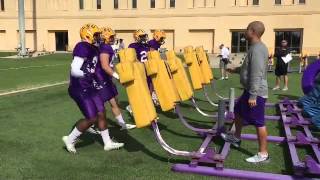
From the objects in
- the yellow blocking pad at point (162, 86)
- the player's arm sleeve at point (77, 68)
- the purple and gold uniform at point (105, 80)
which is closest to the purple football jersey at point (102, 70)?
the purple and gold uniform at point (105, 80)

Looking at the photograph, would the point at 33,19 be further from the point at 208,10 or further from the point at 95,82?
the point at 95,82

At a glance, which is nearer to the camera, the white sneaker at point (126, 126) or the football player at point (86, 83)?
the football player at point (86, 83)

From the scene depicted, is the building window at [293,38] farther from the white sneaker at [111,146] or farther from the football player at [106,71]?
the white sneaker at [111,146]

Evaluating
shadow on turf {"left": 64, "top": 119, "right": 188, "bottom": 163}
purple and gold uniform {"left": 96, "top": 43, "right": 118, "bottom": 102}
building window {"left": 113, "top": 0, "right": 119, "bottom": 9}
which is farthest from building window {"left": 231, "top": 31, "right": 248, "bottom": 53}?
purple and gold uniform {"left": 96, "top": 43, "right": 118, "bottom": 102}

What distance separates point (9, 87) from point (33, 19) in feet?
153

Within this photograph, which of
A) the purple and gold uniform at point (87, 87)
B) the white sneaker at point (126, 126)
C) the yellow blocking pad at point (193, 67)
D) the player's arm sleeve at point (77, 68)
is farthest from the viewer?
the yellow blocking pad at point (193, 67)

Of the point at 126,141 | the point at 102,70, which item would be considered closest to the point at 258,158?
the point at 126,141

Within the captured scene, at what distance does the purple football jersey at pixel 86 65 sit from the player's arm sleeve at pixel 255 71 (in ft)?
7.23

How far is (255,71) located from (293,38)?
45631mm

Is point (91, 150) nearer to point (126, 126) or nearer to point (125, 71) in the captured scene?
point (126, 126)

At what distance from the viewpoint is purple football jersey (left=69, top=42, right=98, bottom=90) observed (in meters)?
6.14

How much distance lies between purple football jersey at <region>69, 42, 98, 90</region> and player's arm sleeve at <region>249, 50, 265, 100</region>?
86.7 inches

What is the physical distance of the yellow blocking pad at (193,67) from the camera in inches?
382

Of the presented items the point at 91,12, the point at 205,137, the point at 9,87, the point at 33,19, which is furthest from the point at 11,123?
the point at 33,19
